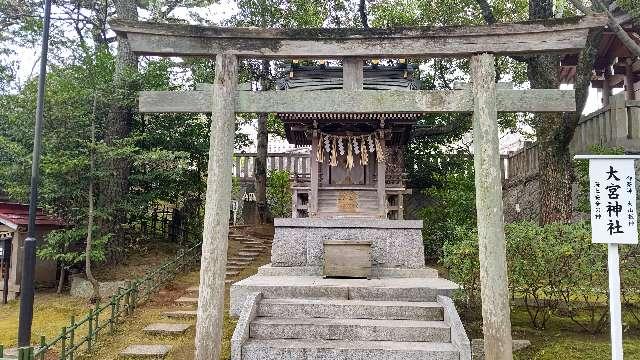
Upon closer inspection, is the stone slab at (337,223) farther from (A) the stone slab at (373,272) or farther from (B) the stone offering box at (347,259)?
(B) the stone offering box at (347,259)

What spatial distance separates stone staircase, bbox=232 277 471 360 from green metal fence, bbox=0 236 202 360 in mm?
2560

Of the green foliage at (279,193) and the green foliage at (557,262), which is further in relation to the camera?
the green foliage at (279,193)

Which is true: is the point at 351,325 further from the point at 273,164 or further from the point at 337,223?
the point at 273,164

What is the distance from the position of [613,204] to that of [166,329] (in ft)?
24.5

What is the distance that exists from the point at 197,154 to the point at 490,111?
A: 11.3 metres

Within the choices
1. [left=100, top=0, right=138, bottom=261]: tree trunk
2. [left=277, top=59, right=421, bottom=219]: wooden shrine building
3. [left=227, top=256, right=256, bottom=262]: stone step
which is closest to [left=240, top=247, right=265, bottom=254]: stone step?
[left=227, top=256, right=256, bottom=262]: stone step

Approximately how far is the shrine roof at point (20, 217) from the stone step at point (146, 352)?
6789mm

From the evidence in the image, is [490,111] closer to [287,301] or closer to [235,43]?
[235,43]

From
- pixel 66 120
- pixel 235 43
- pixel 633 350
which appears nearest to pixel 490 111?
pixel 235 43

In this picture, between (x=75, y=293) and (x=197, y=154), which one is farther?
(x=197, y=154)

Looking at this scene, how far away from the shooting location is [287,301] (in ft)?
26.3

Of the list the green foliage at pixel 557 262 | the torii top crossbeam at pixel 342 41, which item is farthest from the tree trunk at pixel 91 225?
the green foliage at pixel 557 262

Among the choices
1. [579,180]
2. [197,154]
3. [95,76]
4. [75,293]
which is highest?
[95,76]

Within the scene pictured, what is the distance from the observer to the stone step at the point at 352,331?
279 inches
